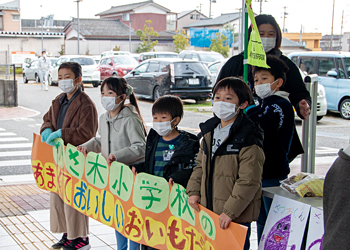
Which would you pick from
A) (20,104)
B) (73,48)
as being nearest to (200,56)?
(20,104)

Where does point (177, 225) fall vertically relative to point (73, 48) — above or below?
below

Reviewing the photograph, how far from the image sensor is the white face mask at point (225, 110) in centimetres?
282

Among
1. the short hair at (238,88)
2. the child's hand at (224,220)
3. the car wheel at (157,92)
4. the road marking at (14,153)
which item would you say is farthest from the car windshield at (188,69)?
the child's hand at (224,220)

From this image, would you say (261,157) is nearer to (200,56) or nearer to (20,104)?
(20,104)

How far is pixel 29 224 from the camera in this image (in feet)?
16.7

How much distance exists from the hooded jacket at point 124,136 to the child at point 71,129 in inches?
9.6

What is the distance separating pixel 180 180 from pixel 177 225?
1.06 ft

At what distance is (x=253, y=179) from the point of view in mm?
2629

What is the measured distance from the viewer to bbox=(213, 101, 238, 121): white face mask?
2.82 meters

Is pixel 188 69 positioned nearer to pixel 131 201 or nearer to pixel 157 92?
pixel 157 92

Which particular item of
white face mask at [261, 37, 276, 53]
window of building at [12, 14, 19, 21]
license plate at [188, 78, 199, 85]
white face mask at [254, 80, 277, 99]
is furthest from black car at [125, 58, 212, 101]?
window of building at [12, 14, 19, 21]

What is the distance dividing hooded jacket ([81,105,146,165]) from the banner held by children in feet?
0.41

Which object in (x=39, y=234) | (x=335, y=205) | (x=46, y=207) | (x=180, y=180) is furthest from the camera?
(x=46, y=207)

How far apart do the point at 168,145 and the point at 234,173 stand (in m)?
0.83
